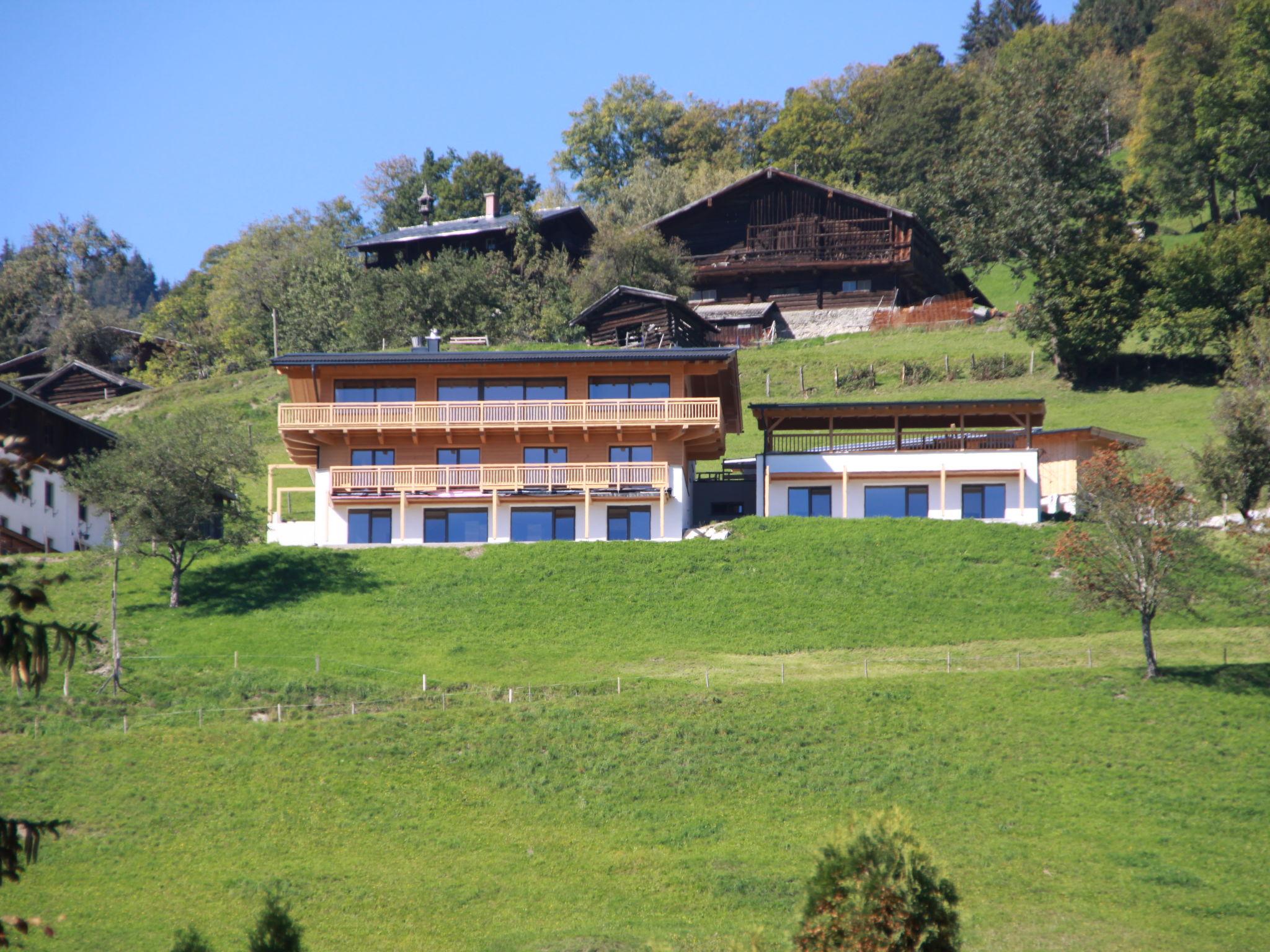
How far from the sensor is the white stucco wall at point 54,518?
54938 mm

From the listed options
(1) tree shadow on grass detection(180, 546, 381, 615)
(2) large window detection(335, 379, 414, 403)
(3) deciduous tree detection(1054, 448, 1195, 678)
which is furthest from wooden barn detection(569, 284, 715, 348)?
(3) deciduous tree detection(1054, 448, 1195, 678)

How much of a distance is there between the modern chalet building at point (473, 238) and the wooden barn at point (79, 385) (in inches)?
735

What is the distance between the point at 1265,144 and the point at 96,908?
86.8 meters

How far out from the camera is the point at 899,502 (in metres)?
54.6

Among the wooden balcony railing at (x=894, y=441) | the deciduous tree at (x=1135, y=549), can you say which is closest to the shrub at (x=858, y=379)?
the wooden balcony railing at (x=894, y=441)

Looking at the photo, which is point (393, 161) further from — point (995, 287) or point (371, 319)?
point (995, 287)

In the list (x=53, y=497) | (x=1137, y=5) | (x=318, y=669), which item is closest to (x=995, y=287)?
(x=1137, y=5)

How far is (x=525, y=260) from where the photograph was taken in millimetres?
95438

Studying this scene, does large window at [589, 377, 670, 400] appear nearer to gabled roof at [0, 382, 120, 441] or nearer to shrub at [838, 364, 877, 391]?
gabled roof at [0, 382, 120, 441]

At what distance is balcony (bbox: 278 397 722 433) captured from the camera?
2119 inches

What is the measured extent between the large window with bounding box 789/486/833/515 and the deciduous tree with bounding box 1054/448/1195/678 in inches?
619

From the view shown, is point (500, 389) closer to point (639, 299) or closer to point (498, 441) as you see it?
point (498, 441)

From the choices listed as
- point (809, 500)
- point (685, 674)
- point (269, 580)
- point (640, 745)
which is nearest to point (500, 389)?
point (269, 580)

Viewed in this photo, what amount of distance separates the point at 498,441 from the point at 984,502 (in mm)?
19102
